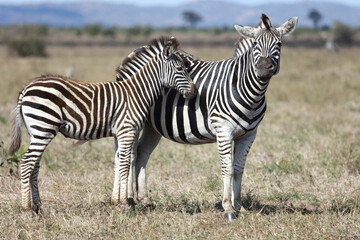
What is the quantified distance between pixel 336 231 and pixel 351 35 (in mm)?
Answer: 59841

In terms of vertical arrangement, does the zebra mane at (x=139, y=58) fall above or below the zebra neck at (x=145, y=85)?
above

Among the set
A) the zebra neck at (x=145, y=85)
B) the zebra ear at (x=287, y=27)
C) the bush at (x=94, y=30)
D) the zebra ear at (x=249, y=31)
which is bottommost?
the zebra neck at (x=145, y=85)

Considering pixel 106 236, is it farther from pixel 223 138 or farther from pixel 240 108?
pixel 240 108

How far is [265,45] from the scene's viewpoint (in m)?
5.24

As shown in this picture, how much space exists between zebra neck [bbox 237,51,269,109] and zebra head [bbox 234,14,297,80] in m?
0.11

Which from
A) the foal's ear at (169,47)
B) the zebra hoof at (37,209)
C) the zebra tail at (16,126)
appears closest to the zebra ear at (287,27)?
the foal's ear at (169,47)

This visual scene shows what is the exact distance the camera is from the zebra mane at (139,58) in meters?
6.20

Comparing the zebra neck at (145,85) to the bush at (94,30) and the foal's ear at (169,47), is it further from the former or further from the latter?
the bush at (94,30)

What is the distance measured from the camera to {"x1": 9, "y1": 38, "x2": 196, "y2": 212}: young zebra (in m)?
5.32

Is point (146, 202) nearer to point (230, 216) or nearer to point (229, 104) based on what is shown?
point (230, 216)

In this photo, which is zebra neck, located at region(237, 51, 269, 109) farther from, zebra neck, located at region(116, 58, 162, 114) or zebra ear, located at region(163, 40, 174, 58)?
zebra neck, located at region(116, 58, 162, 114)

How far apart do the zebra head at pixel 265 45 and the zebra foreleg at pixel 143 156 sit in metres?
1.86

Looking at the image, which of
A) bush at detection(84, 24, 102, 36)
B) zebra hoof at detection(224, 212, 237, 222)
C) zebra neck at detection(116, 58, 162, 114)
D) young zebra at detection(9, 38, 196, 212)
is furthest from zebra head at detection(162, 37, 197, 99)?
bush at detection(84, 24, 102, 36)

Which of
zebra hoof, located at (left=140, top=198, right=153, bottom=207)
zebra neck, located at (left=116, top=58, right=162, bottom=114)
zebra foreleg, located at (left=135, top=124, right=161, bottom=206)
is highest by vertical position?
zebra neck, located at (left=116, top=58, right=162, bottom=114)
